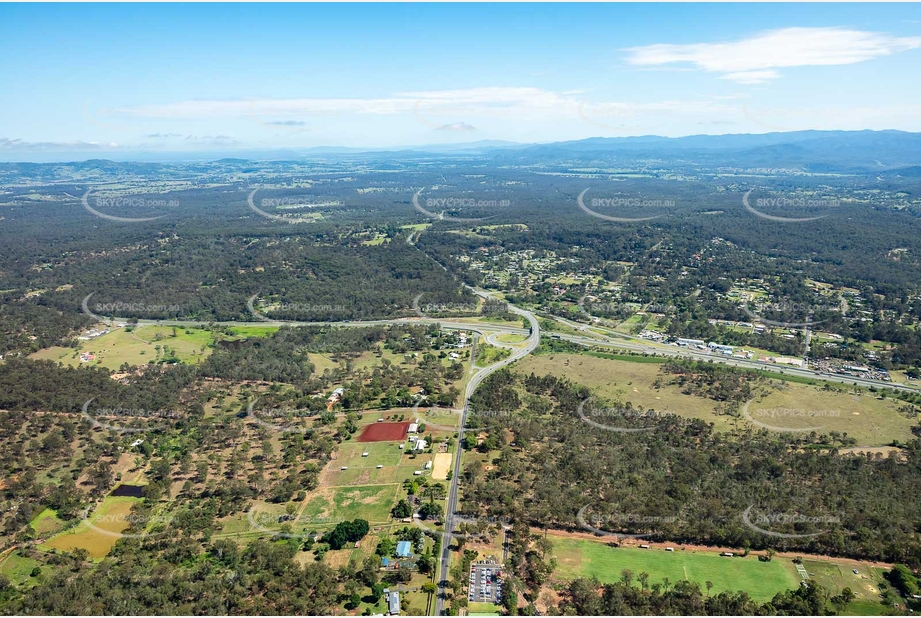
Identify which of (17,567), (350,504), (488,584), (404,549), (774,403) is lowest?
(17,567)

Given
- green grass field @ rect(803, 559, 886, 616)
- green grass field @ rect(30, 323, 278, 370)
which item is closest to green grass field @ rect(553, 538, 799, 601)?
green grass field @ rect(803, 559, 886, 616)

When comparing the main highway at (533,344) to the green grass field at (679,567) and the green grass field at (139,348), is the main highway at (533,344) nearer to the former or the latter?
the green grass field at (139,348)

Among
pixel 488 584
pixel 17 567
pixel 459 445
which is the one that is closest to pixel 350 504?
pixel 459 445

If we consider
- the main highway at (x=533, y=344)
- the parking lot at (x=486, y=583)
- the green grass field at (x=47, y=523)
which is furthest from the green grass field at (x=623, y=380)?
the green grass field at (x=47, y=523)

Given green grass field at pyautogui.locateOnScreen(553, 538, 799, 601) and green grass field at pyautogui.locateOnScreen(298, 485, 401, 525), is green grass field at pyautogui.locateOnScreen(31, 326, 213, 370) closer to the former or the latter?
green grass field at pyautogui.locateOnScreen(298, 485, 401, 525)


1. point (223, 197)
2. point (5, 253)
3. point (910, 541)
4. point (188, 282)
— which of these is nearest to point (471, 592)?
point (910, 541)

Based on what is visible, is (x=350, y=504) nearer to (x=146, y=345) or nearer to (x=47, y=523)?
(x=47, y=523)
